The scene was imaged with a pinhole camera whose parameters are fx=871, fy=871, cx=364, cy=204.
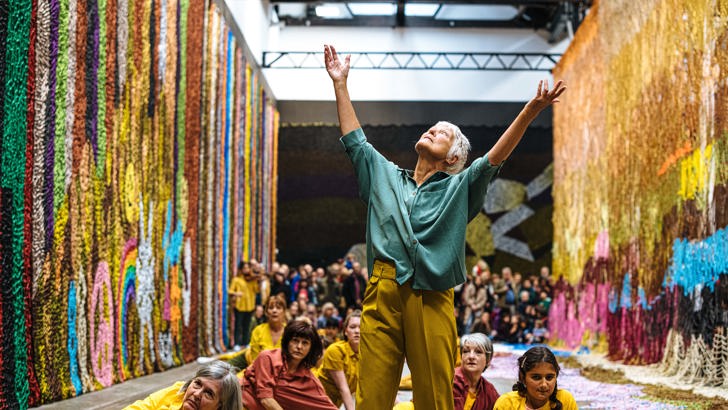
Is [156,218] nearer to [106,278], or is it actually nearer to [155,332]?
[155,332]

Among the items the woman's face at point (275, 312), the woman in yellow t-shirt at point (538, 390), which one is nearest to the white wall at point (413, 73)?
the woman's face at point (275, 312)

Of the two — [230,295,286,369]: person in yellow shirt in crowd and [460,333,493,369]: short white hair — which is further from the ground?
[460,333,493,369]: short white hair

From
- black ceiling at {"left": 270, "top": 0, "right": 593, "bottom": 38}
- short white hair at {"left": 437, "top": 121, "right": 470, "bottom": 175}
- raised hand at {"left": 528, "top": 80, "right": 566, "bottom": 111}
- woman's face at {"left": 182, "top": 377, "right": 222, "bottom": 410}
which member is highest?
black ceiling at {"left": 270, "top": 0, "right": 593, "bottom": 38}

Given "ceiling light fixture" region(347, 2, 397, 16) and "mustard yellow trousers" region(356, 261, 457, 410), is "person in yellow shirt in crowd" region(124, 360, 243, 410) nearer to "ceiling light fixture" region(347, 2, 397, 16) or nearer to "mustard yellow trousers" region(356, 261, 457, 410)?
"mustard yellow trousers" region(356, 261, 457, 410)

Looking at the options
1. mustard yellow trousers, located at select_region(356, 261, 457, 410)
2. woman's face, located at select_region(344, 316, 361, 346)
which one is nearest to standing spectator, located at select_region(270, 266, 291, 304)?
woman's face, located at select_region(344, 316, 361, 346)

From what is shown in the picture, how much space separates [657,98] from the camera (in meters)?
9.26

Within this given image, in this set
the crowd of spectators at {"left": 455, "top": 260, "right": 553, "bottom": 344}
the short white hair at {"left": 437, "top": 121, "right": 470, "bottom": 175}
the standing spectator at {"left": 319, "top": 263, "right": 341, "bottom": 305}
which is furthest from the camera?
the standing spectator at {"left": 319, "top": 263, "right": 341, "bottom": 305}

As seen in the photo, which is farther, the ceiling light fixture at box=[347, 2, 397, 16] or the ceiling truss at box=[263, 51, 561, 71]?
the ceiling light fixture at box=[347, 2, 397, 16]

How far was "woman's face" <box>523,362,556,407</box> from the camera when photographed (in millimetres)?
3713

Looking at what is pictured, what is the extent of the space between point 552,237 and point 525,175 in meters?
1.35

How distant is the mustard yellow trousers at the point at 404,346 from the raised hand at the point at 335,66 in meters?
0.71

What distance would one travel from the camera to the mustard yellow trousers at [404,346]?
8.56 feet

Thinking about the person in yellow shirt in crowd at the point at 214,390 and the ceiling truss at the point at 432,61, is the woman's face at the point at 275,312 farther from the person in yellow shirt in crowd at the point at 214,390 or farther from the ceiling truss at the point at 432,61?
the ceiling truss at the point at 432,61

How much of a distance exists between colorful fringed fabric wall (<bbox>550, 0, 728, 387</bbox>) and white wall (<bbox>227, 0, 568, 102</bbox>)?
3.63 metres
